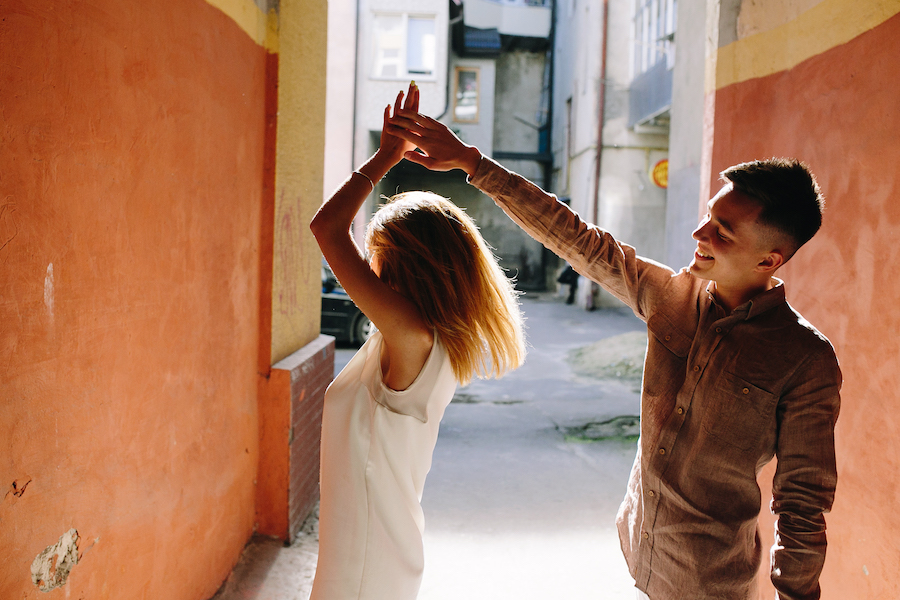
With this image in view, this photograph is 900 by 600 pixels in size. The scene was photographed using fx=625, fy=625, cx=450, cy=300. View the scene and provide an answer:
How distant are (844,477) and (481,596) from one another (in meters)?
1.79

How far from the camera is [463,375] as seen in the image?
5.43 feet

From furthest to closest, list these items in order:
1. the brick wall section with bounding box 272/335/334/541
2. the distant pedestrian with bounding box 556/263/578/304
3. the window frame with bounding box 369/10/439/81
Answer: the distant pedestrian with bounding box 556/263/578/304
the window frame with bounding box 369/10/439/81
the brick wall section with bounding box 272/335/334/541

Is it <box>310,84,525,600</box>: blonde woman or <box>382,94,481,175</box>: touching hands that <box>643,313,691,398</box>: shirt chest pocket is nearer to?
<box>310,84,525,600</box>: blonde woman

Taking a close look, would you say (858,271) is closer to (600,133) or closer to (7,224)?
(7,224)

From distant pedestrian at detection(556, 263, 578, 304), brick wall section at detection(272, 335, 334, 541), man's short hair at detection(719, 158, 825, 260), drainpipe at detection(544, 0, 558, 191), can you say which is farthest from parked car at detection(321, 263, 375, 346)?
drainpipe at detection(544, 0, 558, 191)

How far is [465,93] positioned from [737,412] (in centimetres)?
2092

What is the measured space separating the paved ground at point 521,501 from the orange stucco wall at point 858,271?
4.37 ft

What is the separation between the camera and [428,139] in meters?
1.70

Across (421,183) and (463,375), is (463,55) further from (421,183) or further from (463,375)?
(463,375)

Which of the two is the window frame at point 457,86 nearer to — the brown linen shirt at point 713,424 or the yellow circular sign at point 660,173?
the yellow circular sign at point 660,173

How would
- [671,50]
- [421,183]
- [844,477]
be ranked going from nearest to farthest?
[844,477] → [671,50] → [421,183]

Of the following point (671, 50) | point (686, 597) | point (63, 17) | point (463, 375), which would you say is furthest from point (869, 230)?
point (671, 50)

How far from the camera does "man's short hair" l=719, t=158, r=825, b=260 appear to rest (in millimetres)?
1507

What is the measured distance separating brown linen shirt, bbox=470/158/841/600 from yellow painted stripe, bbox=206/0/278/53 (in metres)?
1.65
